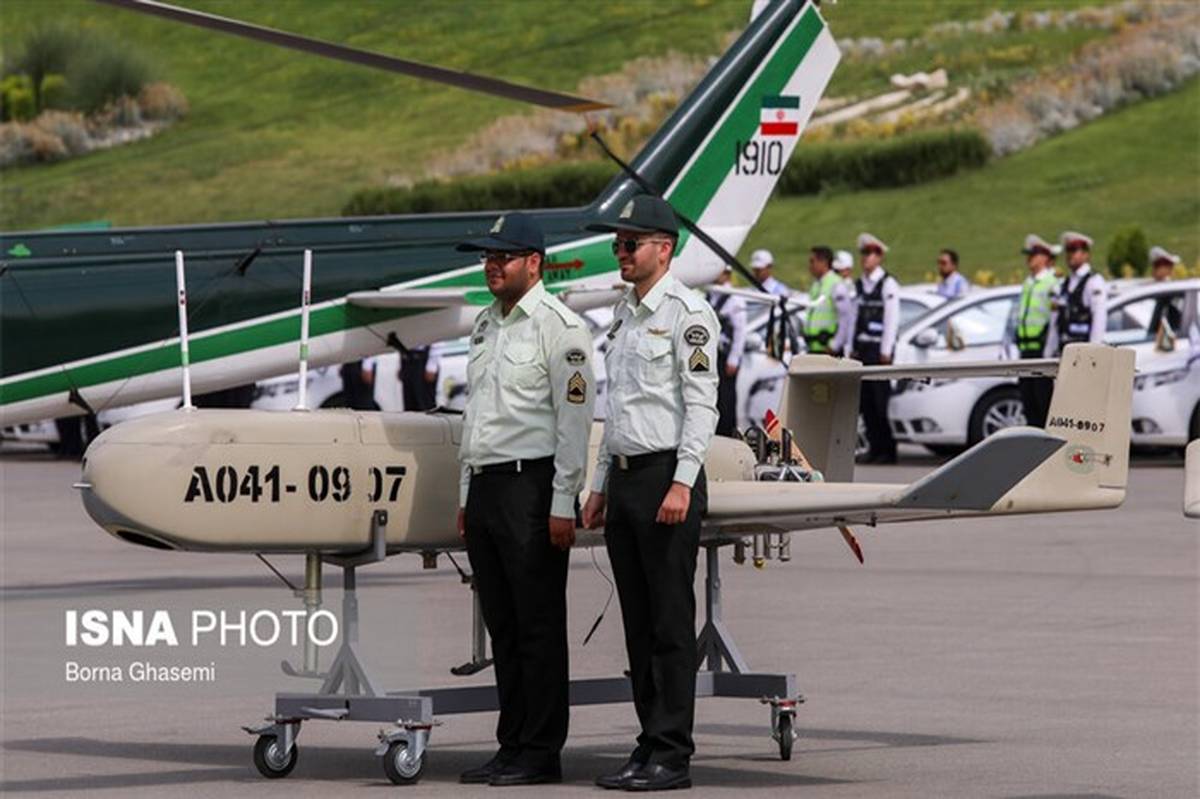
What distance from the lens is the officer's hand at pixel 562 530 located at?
31.6 feet

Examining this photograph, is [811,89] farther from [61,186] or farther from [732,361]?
[61,186]

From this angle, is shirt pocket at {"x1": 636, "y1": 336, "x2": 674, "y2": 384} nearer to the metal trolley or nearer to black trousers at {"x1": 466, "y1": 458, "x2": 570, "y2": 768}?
black trousers at {"x1": 466, "y1": 458, "x2": 570, "y2": 768}

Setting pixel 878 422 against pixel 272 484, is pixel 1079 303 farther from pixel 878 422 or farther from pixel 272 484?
pixel 272 484

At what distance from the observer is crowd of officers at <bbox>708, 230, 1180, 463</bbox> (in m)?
25.2

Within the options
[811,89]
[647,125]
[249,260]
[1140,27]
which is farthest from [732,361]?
[1140,27]

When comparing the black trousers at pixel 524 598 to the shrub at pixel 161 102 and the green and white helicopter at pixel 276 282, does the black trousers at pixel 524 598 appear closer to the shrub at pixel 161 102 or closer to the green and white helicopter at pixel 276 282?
the green and white helicopter at pixel 276 282

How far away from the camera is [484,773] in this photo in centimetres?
972

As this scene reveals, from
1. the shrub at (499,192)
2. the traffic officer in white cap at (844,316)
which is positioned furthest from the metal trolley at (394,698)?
the shrub at (499,192)

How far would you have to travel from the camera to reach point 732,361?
89.5 feet

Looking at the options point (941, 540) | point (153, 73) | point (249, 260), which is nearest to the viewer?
point (249, 260)

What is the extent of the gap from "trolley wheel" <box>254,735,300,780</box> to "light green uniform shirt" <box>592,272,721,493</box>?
1424 millimetres

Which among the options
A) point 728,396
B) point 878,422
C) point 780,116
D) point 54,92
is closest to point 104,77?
point 54,92

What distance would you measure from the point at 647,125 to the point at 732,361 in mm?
35734

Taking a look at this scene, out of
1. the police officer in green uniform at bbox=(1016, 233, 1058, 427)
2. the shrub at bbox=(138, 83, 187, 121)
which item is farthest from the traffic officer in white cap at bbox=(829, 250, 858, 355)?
the shrub at bbox=(138, 83, 187, 121)
